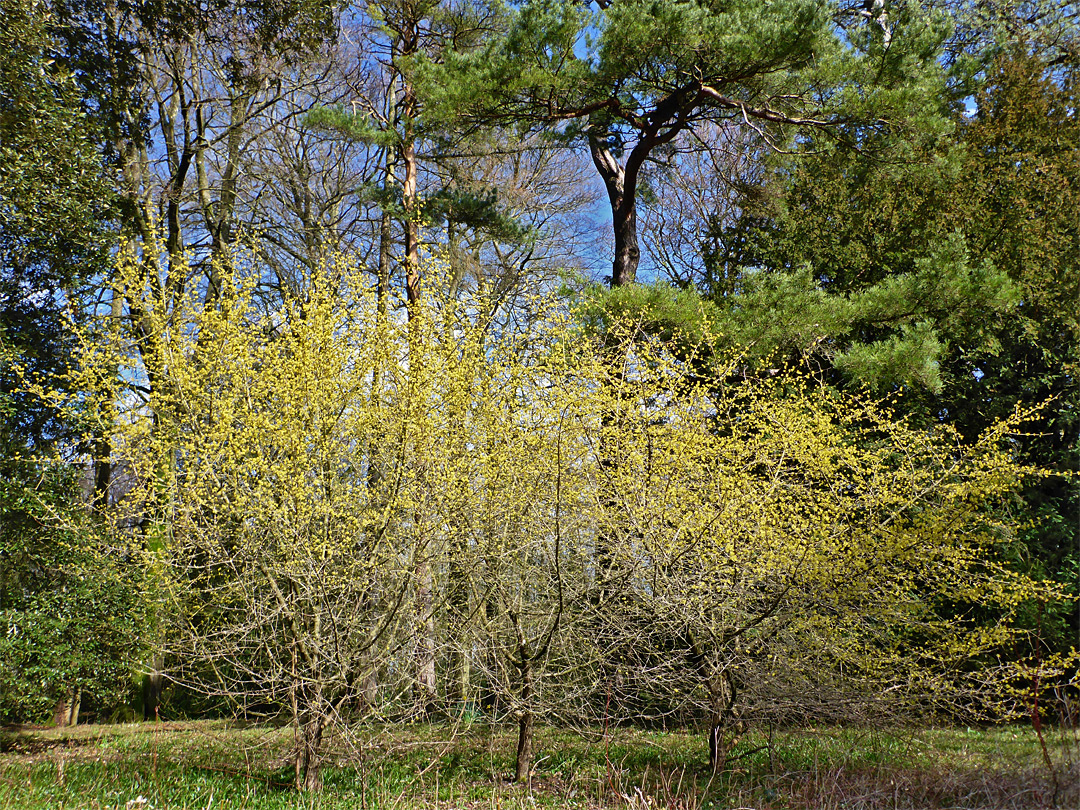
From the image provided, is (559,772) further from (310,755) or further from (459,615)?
(310,755)

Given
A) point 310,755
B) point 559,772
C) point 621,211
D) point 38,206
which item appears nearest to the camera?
point 310,755

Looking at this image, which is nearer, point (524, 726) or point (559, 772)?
point (524, 726)

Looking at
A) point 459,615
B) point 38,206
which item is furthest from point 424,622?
point 38,206

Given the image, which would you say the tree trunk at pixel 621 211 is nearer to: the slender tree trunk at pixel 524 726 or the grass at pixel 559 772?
the slender tree trunk at pixel 524 726

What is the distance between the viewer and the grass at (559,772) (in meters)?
3.63

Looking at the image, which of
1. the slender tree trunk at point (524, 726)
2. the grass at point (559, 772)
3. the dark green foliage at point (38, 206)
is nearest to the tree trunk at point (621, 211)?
the slender tree trunk at point (524, 726)

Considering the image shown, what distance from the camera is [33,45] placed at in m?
6.27

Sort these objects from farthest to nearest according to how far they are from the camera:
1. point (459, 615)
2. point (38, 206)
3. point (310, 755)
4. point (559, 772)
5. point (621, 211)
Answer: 1. point (621, 211)
2. point (38, 206)
3. point (559, 772)
4. point (459, 615)
5. point (310, 755)

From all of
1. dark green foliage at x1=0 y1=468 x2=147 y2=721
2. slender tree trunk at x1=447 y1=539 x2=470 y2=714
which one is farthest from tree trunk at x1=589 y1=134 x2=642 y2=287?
dark green foliage at x1=0 y1=468 x2=147 y2=721

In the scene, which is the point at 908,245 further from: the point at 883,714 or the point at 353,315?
the point at 353,315

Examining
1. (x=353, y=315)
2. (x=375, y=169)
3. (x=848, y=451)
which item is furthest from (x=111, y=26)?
(x=848, y=451)

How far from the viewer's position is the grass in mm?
3632

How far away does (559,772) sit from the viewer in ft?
15.9

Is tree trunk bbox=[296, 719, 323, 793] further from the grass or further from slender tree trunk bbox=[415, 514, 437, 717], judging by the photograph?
slender tree trunk bbox=[415, 514, 437, 717]
